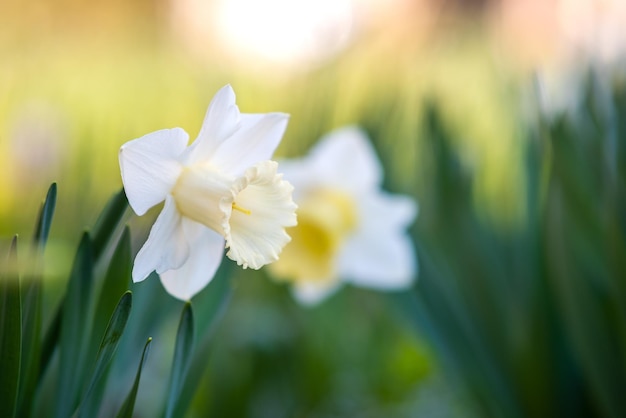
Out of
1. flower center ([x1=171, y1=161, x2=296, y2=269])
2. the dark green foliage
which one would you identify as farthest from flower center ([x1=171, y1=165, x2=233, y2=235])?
the dark green foliage

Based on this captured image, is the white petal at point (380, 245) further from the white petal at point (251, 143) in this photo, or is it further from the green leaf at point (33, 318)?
the green leaf at point (33, 318)

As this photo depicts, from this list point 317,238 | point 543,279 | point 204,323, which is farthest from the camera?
point 317,238

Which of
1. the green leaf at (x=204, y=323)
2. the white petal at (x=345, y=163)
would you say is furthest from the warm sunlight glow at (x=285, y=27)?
the green leaf at (x=204, y=323)

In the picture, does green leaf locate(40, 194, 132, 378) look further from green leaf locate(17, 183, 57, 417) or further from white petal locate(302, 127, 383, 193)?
white petal locate(302, 127, 383, 193)

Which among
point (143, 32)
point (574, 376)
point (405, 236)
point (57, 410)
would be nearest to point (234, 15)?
point (143, 32)

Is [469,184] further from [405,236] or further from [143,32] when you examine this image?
[143,32]

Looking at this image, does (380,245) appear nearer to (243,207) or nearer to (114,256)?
(243,207)

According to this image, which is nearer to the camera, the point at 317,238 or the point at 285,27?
the point at 317,238

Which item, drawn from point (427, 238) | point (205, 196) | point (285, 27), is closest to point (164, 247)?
point (205, 196)
